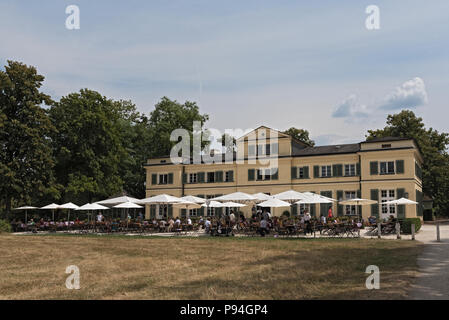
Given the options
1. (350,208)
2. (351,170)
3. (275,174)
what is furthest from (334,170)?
(275,174)

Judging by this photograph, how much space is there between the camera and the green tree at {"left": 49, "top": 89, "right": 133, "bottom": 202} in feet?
120

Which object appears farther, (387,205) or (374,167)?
(374,167)

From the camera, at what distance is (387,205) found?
3209 centimetres

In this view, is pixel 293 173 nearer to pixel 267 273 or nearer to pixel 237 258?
pixel 237 258

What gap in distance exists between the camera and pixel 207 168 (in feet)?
133

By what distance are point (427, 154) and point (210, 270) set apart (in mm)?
38140

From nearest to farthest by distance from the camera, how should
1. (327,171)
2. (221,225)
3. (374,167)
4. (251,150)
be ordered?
(221,225) < (374,167) < (327,171) < (251,150)

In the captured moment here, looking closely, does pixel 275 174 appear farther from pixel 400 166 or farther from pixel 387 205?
pixel 400 166

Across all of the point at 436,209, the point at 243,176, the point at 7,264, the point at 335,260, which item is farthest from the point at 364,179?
the point at 7,264

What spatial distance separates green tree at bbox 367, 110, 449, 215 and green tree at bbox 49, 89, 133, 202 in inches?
1090

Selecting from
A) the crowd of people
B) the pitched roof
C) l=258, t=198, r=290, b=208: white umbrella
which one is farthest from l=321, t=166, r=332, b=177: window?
l=258, t=198, r=290, b=208: white umbrella

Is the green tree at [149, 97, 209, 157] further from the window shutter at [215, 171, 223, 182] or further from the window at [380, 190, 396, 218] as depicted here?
the window at [380, 190, 396, 218]

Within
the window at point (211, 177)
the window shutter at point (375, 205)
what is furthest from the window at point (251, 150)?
the window shutter at point (375, 205)
